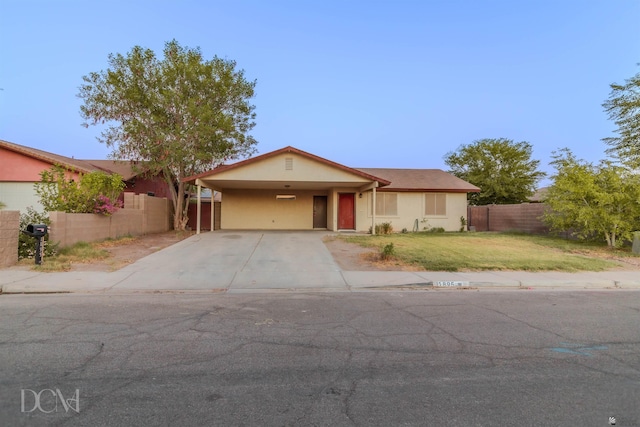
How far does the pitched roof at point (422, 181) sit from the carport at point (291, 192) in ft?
9.42

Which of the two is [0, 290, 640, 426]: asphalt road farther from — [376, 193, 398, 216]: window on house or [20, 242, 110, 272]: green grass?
[376, 193, 398, 216]: window on house

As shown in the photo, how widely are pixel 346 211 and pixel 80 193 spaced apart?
46.0ft

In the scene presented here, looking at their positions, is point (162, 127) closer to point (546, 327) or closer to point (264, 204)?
point (264, 204)

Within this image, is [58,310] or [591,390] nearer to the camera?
[591,390]

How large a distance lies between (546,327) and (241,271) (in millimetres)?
7494

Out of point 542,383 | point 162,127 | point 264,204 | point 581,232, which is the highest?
point 162,127

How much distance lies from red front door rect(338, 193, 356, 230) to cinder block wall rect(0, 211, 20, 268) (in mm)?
16033

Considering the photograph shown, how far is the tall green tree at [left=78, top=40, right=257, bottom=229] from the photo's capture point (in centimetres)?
2044

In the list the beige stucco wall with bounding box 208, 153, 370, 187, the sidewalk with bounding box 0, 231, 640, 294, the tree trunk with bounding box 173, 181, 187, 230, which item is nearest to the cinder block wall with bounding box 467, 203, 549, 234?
the beige stucco wall with bounding box 208, 153, 370, 187

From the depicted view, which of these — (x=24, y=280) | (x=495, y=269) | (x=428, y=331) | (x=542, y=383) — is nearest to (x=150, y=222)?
(x=24, y=280)

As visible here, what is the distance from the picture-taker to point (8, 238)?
34.8 feet

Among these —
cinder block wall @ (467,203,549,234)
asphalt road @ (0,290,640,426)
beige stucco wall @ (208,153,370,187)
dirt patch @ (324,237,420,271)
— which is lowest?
asphalt road @ (0,290,640,426)

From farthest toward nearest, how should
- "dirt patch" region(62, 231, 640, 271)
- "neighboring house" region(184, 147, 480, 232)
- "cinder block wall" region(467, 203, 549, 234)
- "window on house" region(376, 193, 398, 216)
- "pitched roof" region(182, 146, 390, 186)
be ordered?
"window on house" region(376, 193, 398, 216) → "neighboring house" region(184, 147, 480, 232) → "cinder block wall" region(467, 203, 549, 234) → "pitched roof" region(182, 146, 390, 186) → "dirt patch" region(62, 231, 640, 271)

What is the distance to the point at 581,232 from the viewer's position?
17578 millimetres
